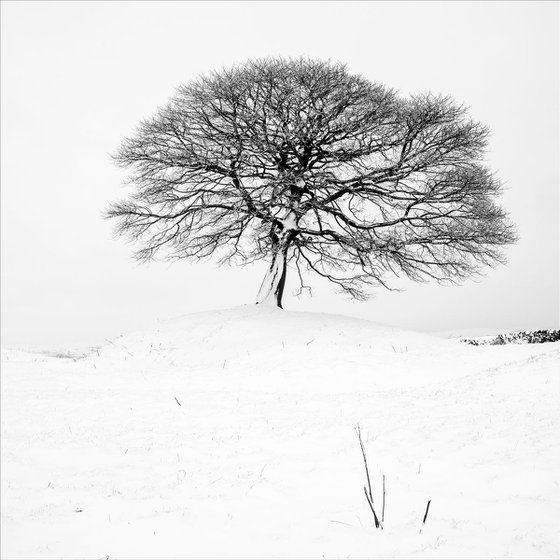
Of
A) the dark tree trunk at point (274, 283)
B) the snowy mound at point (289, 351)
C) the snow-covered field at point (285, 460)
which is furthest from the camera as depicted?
the dark tree trunk at point (274, 283)

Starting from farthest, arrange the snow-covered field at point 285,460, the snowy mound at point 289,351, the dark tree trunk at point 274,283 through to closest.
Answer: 1. the dark tree trunk at point 274,283
2. the snowy mound at point 289,351
3. the snow-covered field at point 285,460

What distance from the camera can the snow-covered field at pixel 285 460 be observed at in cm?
456

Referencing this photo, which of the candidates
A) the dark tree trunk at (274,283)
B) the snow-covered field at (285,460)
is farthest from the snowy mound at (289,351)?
the dark tree trunk at (274,283)

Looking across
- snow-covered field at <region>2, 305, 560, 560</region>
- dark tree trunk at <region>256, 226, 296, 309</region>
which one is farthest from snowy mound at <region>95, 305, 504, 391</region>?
dark tree trunk at <region>256, 226, 296, 309</region>

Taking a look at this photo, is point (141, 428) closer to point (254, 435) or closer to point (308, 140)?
point (254, 435)

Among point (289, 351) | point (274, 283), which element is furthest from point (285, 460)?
point (274, 283)

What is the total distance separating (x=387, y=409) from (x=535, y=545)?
3925 mm

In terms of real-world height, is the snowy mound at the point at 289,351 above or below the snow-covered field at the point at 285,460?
above

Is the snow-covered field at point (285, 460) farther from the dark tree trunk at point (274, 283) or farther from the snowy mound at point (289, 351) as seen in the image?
the dark tree trunk at point (274, 283)

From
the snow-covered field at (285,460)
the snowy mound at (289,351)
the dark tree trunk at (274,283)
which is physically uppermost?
the dark tree trunk at (274,283)

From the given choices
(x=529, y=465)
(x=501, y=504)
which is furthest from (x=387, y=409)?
(x=501, y=504)

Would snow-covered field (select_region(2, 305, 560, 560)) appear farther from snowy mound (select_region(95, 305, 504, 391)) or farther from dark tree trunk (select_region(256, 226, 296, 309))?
dark tree trunk (select_region(256, 226, 296, 309))

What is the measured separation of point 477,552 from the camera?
4078mm

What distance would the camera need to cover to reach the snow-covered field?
456 centimetres
